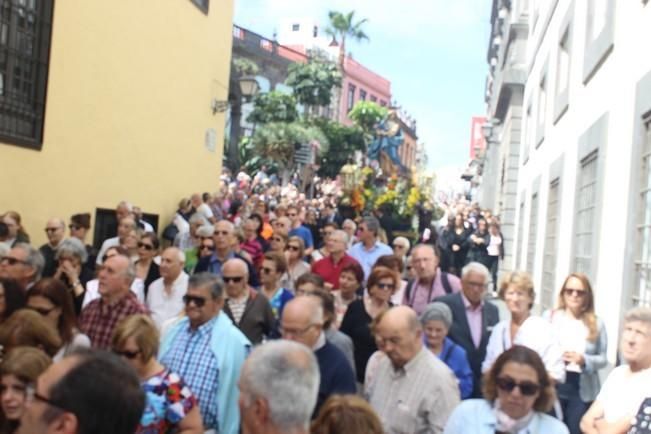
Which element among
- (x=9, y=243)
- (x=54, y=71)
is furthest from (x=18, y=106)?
(x=9, y=243)

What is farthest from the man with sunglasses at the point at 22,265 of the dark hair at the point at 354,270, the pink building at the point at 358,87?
the pink building at the point at 358,87

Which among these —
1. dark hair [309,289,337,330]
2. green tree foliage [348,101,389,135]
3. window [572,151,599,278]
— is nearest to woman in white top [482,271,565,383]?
dark hair [309,289,337,330]

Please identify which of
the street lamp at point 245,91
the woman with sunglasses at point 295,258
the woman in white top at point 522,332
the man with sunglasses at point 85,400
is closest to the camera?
the man with sunglasses at point 85,400

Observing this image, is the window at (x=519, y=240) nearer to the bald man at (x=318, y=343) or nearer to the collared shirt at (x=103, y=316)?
the collared shirt at (x=103, y=316)

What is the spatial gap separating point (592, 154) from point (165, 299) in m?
5.72

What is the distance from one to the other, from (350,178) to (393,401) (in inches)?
561

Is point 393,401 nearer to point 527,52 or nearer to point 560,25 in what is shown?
point 560,25

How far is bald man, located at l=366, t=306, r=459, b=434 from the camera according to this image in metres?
4.89

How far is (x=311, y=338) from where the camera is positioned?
507 cm

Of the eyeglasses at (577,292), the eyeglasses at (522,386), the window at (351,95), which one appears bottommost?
the eyeglasses at (522,386)

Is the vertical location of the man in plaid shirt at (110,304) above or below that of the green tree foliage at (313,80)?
below

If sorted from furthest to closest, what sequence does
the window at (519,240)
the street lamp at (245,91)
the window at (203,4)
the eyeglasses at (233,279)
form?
the window at (519,240) → the street lamp at (245,91) → the window at (203,4) → the eyeglasses at (233,279)

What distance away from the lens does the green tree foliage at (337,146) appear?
52.4 m

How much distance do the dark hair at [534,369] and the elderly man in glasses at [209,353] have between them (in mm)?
1601
